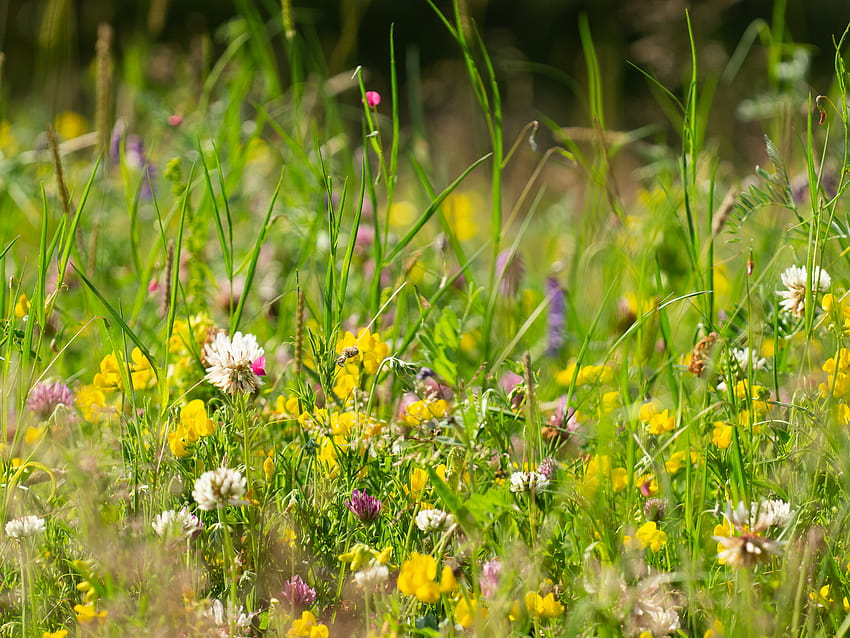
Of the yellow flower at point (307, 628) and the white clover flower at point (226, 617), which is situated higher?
the white clover flower at point (226, 617)

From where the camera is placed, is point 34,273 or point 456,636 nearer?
point 456,636

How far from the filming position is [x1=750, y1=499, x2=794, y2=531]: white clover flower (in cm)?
96

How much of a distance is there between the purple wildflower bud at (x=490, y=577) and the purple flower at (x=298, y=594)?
0.19 metres

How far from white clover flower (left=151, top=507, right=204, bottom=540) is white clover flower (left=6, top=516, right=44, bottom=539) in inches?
4.7

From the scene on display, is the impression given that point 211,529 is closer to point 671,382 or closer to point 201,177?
point 671,382

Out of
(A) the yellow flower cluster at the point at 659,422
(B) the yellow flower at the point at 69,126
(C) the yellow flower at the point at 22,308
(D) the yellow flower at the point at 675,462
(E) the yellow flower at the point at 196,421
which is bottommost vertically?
(D) the yellow flower at the point at 675,462

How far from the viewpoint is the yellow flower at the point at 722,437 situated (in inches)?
46.7

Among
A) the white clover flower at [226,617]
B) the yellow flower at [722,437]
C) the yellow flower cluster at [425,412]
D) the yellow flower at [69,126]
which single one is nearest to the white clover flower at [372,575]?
the white clover flower at [226,617]

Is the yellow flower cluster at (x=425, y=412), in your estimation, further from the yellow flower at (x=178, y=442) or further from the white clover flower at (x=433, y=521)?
the yellow flower at (x=178, y=442)

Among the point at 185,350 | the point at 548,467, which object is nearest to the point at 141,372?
the point at 185,350

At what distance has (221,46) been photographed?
8102mm

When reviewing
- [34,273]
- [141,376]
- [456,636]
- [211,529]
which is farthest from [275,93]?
[456,636]

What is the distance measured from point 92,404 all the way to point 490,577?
66 cm

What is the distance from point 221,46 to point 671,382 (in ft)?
24.4
